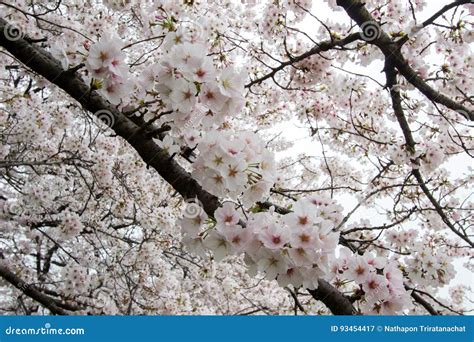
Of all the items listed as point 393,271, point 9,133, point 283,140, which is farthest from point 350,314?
point 283,140

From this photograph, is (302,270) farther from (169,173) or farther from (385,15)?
(385,15)

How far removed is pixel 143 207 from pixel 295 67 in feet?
9.01

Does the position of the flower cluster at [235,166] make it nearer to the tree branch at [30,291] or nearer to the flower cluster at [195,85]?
the flower cluster at [195,85]

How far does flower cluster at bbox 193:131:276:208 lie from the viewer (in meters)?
1.61

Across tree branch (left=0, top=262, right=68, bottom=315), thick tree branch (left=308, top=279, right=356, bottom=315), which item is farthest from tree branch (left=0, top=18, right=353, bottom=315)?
tree branch (left=0, top=262, right=68, bottom=315)

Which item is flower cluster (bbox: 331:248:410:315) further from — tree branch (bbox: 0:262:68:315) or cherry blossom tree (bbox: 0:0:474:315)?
tree branch (bbox: 0:262:68:315)

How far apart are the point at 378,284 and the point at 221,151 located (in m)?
0.88

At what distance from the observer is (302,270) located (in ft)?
5.29

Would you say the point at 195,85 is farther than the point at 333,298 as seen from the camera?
No

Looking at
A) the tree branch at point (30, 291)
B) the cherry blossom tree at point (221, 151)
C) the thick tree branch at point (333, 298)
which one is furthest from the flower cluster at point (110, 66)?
the tree branch at point (30, 291)

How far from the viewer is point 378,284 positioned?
1.85 meters

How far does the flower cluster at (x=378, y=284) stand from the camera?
6.02 feet

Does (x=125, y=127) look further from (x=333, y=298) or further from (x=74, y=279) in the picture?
(x=74, y=279)

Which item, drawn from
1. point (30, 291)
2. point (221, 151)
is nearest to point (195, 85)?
point (221, 151)
